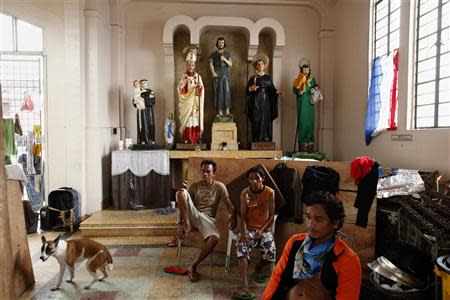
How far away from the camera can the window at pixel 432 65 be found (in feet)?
13.8

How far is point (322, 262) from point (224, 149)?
506 centimetres

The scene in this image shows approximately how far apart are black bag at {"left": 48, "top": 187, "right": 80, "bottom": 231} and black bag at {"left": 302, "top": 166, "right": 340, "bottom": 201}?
Result: 12.5ft

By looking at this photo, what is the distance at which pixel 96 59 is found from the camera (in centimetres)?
616

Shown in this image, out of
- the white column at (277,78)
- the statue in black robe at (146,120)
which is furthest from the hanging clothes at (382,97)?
the statue in black robe at (146,120)

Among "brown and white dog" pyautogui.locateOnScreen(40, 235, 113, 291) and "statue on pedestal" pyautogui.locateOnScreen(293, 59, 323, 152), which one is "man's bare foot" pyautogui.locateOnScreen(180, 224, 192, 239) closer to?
"brown and white dog" pyautogui.locateOnScreen(40, 235, 113, 291)

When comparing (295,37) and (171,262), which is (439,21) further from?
(171,262)

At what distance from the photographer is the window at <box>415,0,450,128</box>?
165 inches

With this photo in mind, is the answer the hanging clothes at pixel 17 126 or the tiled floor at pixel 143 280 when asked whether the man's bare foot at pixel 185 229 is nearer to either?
the tiled floor at pixel 143 280

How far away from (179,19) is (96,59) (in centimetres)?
205

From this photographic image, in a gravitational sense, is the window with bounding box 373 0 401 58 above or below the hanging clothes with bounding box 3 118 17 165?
above

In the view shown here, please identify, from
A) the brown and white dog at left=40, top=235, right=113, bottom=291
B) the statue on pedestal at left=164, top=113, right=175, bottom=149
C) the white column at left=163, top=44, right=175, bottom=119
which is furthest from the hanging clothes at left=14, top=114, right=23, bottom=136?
the brown and white dog at left=40, top=235, right=113, bottom=291

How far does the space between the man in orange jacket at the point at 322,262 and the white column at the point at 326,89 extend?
238 inches

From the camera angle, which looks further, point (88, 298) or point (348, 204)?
point (348, 204)

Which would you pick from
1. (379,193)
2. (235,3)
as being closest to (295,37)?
(235,3)
